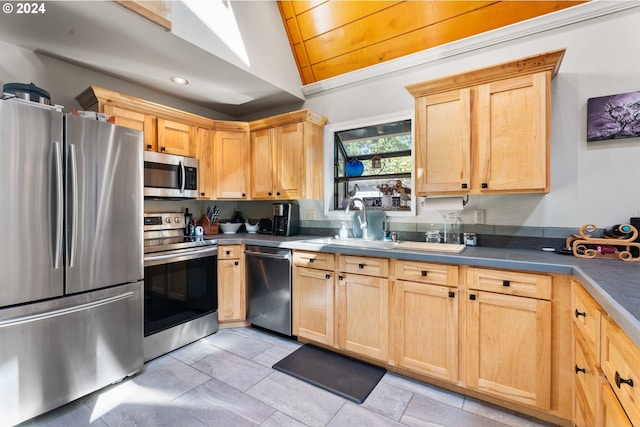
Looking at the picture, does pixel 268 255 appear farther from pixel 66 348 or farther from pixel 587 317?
pixel 587 317

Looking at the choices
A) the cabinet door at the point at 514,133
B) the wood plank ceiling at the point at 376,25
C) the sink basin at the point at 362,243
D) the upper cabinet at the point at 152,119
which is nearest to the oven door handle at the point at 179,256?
the sink basin at the point at 362,243

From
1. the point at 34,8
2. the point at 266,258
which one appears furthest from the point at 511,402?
the point at 34,8

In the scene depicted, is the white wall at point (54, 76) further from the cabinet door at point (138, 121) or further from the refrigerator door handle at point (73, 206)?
the refrigerator door handle at point (73, 206)

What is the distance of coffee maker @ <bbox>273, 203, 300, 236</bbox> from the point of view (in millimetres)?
3148

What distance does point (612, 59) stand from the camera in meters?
1.91

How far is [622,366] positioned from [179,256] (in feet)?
8.81

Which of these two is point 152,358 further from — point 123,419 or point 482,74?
point 482,74

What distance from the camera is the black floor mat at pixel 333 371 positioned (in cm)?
196

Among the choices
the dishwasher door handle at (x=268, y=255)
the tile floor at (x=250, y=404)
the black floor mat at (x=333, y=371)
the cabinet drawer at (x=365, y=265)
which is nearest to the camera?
the tile floor at (x=250, y=404)

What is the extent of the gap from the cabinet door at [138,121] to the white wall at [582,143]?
299 cm

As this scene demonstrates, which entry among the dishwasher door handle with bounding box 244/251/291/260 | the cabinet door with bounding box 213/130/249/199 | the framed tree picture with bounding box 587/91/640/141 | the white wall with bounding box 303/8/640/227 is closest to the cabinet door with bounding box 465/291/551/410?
the white wall with bounding box 303/8/640/227

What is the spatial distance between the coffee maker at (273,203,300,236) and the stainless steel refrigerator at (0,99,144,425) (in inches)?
54.6

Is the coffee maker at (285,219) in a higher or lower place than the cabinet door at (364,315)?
higher

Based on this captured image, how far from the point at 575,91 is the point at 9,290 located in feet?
12.2
